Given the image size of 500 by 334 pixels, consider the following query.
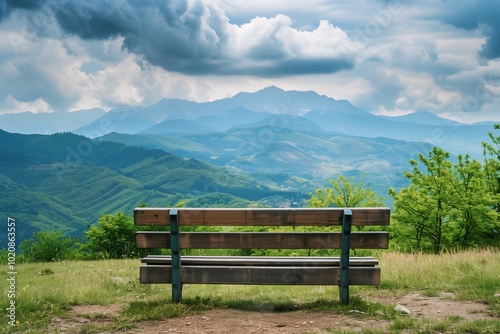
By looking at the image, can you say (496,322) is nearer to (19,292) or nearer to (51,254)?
(19,292)

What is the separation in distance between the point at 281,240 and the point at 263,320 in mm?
957

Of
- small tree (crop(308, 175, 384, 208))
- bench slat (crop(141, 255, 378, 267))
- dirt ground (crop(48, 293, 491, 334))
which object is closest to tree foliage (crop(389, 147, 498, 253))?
small tree (crop(308, 175, 384, 208))

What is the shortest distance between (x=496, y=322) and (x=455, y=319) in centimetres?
42

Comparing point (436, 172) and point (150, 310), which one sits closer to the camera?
point (150, 310)

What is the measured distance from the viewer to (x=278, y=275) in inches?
237

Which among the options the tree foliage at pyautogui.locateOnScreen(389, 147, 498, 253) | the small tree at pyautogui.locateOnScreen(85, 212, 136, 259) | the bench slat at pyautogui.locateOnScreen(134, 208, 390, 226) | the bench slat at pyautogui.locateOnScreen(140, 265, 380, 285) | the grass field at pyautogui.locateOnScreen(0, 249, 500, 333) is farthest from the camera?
the small tree at pyautogui.locateOnScreen(85, 212, 136, 259)

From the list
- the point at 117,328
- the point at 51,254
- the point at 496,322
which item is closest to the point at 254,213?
the point at 117,328

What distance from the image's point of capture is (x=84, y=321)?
5.75 meters

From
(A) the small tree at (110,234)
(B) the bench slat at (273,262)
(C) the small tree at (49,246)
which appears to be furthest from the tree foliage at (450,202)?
(A) the small tree at (110,234)

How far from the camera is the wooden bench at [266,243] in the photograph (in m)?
5.87

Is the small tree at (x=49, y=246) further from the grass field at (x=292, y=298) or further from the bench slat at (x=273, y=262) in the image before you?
the bench slat at (x=273, y=262)

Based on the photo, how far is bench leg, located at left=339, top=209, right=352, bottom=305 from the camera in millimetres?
5840

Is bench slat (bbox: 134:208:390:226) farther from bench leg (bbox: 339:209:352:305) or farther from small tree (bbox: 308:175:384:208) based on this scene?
small tree (bbox: 308:175:384:208)

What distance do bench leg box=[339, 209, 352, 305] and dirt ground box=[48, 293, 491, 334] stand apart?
348 millimetres
